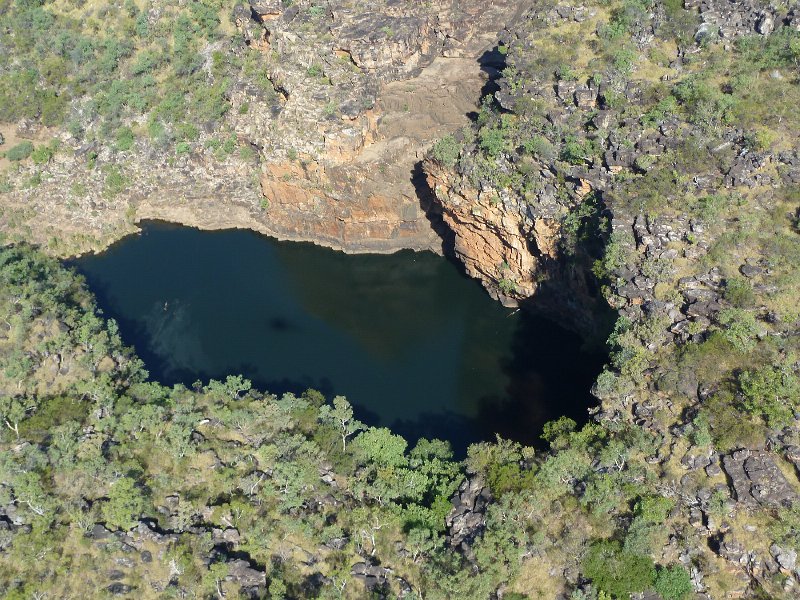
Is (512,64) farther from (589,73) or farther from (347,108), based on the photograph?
(347,108)

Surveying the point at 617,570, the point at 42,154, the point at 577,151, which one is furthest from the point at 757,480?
the point at 42,154

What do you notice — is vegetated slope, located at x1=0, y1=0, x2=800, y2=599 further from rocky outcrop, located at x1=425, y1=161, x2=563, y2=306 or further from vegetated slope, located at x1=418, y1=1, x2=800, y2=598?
rocky outcrop, located at x1=425, y1=161, x2=563, y2=306

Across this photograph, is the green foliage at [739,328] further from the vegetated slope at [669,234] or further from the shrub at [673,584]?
the shrub at [673,584]

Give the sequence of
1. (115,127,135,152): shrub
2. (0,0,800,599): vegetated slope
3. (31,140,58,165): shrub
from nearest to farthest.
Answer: (0,0,800,599): vegetated slope
(115,127,135,152): shrub
(31,140,58,165): shrub

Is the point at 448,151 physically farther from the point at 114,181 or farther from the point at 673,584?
the point at 673,584

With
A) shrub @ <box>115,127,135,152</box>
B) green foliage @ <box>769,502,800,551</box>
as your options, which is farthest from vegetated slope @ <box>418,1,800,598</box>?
shrub @ <box>115,127,135,152</box>
